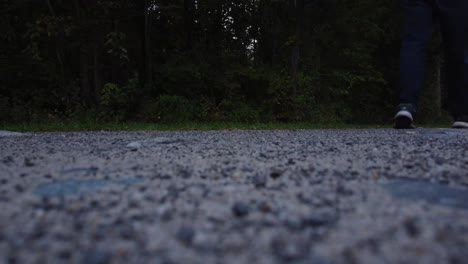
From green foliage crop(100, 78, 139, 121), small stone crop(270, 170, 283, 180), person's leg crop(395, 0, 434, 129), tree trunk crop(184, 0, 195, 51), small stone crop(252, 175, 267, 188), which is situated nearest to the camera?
small stone crop(252, 175, 267, 188)

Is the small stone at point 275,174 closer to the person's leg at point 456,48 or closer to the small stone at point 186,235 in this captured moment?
the small stone at point 186,235

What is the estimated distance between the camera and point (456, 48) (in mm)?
3867

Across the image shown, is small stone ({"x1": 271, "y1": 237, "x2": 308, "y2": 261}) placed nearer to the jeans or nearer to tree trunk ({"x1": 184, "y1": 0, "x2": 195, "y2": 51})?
the jeans

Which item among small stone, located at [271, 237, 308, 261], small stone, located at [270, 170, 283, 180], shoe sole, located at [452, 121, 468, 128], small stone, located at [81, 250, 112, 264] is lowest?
small stone, located at [81, 250, 112, 264]

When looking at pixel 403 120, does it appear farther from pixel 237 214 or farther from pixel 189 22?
pixel 189 22

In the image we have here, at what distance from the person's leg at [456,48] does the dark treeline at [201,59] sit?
561 centimetres

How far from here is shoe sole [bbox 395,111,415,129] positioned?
3.85m

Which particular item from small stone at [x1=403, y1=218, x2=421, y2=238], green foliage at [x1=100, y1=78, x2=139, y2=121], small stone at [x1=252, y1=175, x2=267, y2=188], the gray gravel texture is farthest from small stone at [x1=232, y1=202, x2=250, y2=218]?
green foliage at [x1=100, y1=78, x2=139, y2=121]

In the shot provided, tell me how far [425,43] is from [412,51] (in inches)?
6.2

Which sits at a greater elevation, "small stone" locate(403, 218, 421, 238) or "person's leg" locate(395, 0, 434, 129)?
"person's leg" locate(395, 0, 434, 129)

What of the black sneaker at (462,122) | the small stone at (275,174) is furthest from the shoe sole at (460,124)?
the small stone at (275,174)

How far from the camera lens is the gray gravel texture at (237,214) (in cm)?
76

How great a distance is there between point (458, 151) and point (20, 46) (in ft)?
37.7

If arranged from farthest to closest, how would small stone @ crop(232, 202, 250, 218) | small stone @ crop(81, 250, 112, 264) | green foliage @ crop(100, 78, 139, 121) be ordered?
1. green foliage @ crop(100, 78, 139, 121)
2. small stone @ crop(232, 202, 250, 218)
3. small stone @ crop(81, 250, 112, 264)
